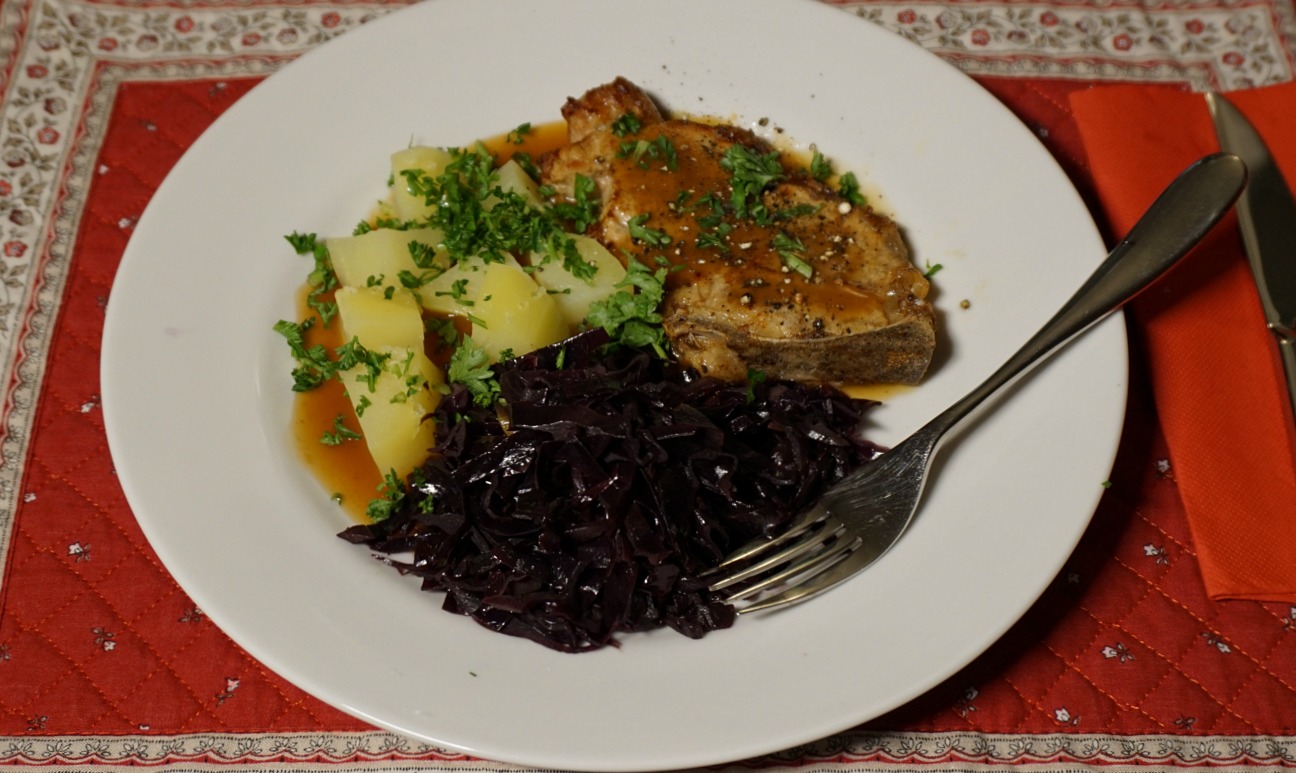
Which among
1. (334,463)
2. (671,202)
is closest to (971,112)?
(671,202)

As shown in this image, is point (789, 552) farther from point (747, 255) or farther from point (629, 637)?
point (747, 255)

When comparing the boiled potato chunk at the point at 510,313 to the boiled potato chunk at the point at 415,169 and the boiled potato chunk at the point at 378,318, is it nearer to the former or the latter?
the boiled potato chunk at the point at 378,318

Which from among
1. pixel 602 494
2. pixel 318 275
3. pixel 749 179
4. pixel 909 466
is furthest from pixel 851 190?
pixel 318 275

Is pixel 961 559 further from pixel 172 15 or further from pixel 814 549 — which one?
pixel 172 15

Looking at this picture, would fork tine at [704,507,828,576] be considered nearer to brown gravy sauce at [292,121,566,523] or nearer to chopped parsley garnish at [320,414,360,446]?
brown gravy sauce at [292,121,566,523]

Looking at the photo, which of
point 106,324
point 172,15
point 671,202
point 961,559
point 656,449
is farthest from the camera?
point 172,15

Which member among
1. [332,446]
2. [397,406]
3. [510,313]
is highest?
[510,313]

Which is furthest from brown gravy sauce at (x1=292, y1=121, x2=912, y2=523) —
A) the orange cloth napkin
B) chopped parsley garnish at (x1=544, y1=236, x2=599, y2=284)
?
the orange cloth napkin

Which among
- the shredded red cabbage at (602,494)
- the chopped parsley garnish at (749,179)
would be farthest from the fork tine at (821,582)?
the chopped parsley garnish at (749,179)
